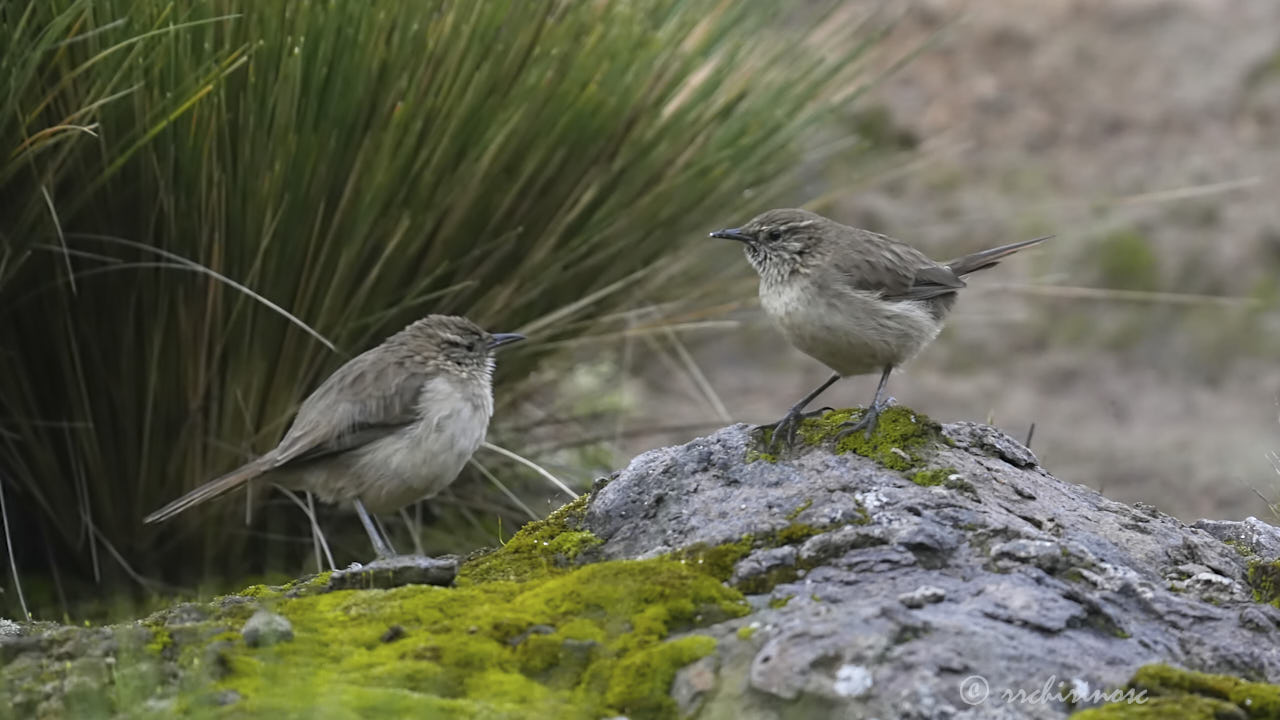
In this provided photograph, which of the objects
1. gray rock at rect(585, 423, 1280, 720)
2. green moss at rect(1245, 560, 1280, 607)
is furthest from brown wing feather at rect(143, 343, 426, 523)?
green moss at rect(1245, 560, 1280, 607)

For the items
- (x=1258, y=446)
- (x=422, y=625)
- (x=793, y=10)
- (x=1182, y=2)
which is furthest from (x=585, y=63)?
(x=1182, y=2)

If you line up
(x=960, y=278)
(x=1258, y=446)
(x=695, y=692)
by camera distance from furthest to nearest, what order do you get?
1. (x=1258, y=446)
2. (x=960, y=278)
3. (x=695, y=692)

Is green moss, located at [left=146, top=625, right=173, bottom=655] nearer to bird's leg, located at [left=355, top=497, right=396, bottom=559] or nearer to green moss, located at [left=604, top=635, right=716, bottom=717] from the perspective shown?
green moss, located at [left=604, top=635, right=716, bottom=717]

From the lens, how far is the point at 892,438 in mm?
3902

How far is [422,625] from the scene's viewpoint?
334 cm

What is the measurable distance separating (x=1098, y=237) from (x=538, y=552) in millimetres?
7017

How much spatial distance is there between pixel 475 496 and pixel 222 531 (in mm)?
1075

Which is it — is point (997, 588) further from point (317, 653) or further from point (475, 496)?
point (475, 496)

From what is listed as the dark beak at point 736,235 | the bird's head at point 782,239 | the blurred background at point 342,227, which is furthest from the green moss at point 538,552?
the dark beak at point 736,235

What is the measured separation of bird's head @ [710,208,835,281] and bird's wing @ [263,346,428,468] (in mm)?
1135

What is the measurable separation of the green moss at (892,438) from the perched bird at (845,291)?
15 cm

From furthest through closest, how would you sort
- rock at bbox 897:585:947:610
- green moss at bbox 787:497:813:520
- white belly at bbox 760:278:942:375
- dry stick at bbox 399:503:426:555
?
dry stick at bbox 399:503:426:555 → white belly at bbox 760:278:942:375 → green moss at bbox 787:497:813:520 → rock at bbox 897:585:947:610

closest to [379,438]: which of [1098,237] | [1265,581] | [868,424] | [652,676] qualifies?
[868,424]

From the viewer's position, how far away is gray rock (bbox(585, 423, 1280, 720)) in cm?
290
